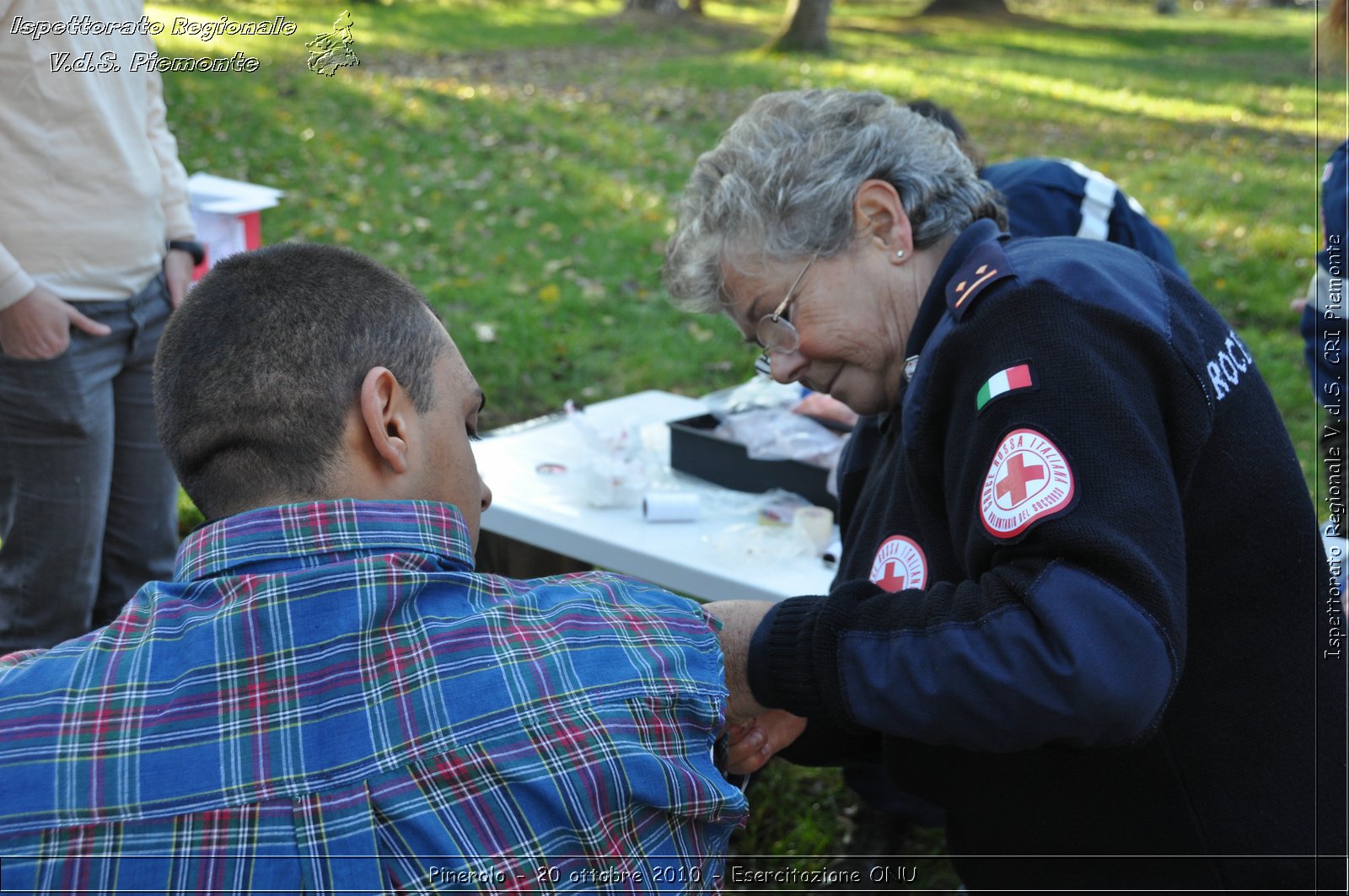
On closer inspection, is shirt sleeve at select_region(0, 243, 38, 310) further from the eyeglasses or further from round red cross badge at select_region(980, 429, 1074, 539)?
round red cross badge at select_region(980, 429, 1074, 539)

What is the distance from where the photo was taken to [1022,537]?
1.46m

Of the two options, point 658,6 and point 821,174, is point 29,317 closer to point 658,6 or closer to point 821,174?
point 821,174

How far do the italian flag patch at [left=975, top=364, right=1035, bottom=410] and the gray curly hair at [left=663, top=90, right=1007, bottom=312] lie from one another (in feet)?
1.64

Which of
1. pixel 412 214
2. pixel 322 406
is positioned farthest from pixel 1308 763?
pixel 412 214

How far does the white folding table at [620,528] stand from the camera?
264 cm

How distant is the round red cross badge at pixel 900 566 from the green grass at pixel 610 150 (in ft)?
4.91

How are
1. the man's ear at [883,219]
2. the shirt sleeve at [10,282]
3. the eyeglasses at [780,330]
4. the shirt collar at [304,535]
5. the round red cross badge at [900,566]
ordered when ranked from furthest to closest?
1. the shirt sleeve at [10,282]
2. the eyeglasses at [780,330]
3. the man's ear at [883,219]
4. the round red cross badge at [900,566]
5. the shirt collar at [304,535]

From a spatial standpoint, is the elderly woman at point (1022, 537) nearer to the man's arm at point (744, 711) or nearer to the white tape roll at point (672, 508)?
the man's arm at point (744, 711)

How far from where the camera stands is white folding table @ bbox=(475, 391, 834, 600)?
2.64 meters

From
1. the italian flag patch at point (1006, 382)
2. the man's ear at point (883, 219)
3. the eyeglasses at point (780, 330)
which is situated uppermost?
the man's ear at point (883, 219)

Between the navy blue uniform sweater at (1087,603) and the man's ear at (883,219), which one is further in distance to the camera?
the man's ear at (883,219)

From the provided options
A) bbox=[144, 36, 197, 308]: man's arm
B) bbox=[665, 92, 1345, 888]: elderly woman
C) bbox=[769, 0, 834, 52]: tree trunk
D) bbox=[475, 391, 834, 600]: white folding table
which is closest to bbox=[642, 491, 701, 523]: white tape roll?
bbox=[475, 391, 834, 600]: white folding table

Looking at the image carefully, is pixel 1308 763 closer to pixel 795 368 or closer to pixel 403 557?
pixel 795 368

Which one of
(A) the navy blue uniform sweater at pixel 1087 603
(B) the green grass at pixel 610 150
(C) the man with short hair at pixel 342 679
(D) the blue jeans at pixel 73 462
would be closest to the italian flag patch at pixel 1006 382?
(A) the navy blue uniform sweater at pixel 1087 603
